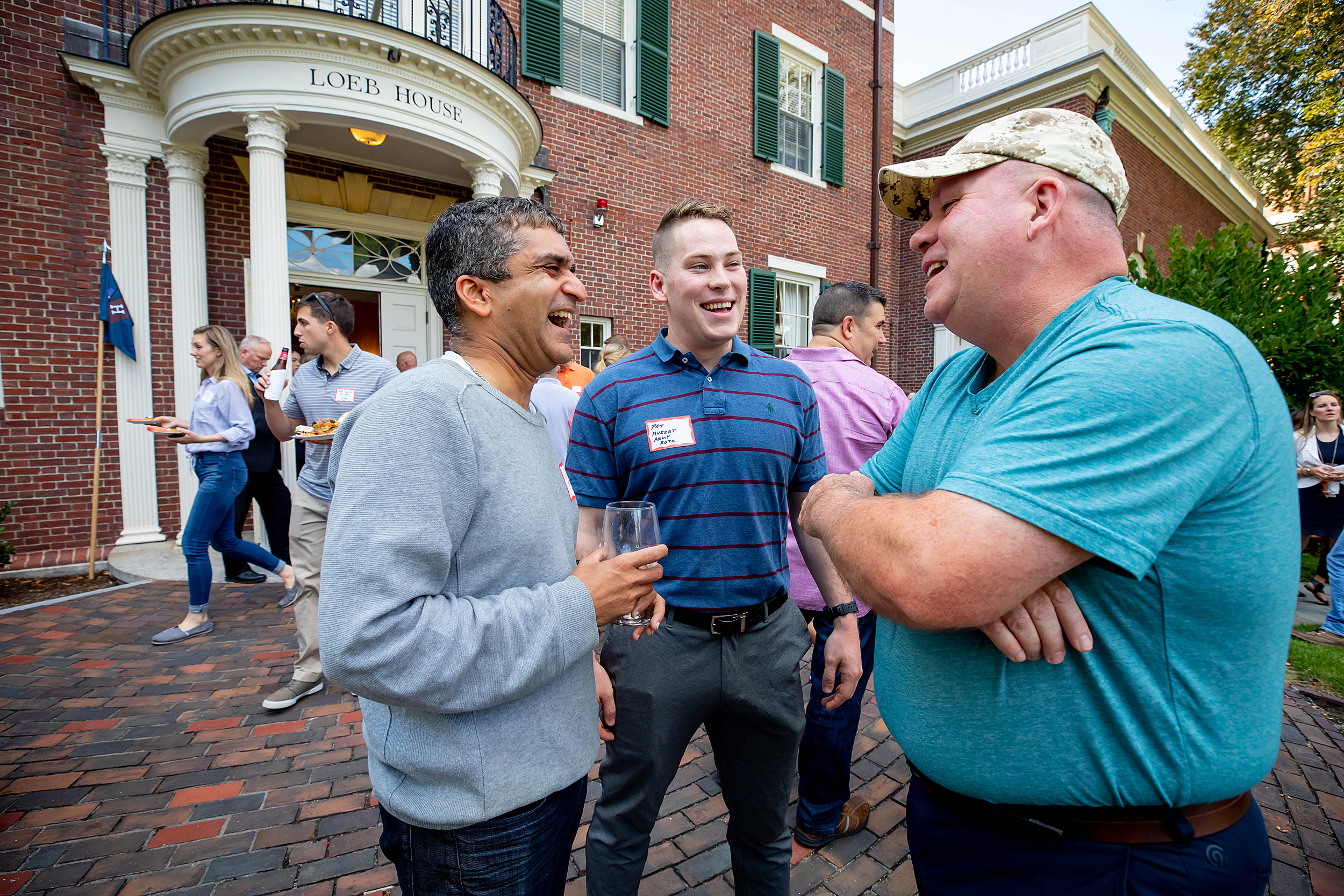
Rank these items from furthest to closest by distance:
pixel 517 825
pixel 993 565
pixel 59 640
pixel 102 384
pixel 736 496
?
pixel 102 384 → pixel 59 640 → pixel 736 496 → pixel 517 825 → pixel 993 565

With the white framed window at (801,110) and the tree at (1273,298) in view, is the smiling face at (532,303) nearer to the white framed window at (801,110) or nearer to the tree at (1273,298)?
the tree at (1273,298)

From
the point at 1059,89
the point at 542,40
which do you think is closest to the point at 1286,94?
the point at 1059,89

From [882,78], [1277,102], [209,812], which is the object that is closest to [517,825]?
[209,812]

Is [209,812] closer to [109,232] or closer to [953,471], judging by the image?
[953,471]

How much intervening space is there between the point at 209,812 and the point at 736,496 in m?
2.61

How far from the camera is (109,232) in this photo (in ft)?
20.1

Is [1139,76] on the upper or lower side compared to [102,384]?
upper

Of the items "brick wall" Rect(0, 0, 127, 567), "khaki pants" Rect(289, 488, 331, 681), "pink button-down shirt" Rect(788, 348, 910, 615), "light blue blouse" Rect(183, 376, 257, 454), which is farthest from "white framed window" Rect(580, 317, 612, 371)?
"pink button-down shirt" Rect(788, 348, 910, 615)

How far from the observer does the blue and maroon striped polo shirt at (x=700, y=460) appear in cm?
189

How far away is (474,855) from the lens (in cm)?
124

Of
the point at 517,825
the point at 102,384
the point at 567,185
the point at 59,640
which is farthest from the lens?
the point at 567,185

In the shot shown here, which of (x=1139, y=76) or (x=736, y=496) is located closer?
(x=736, y=496)

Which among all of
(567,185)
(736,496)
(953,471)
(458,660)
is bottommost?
(458,660)

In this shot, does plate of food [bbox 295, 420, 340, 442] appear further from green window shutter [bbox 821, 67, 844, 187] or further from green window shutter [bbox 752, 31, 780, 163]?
green window shutter [bbox 821, 67, 844, 187]
